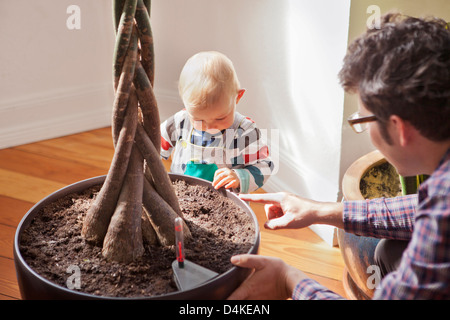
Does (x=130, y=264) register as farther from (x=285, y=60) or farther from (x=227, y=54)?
(x=227, y=54)

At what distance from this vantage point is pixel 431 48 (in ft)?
2.63

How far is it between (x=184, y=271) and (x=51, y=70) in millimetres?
1741

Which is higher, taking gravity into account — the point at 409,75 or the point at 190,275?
the point at 409,75

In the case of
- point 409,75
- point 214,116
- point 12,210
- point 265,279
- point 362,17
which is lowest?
point 12,210

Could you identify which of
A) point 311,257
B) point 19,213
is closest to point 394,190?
point 311,257

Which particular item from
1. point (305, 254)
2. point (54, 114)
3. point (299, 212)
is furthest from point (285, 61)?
point (54, 114)

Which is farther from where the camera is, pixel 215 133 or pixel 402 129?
pixel 215 133

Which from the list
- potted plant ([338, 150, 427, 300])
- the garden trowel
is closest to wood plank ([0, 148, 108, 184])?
potted plant ([338, 150, 427, 300])

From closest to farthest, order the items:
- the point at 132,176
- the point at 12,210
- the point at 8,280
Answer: the point at 132,176, the point at 8,280, the point at 12,210

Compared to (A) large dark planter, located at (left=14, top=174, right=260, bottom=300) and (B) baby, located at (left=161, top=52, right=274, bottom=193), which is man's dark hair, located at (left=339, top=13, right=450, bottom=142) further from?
(B) baby, located at (left=161, top=52, right=274, bottom=193)

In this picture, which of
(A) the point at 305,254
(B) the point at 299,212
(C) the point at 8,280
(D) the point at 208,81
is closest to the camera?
(B) the point at 299,212

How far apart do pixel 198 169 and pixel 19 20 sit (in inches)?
49.6

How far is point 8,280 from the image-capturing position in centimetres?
150

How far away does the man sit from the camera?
712mm
